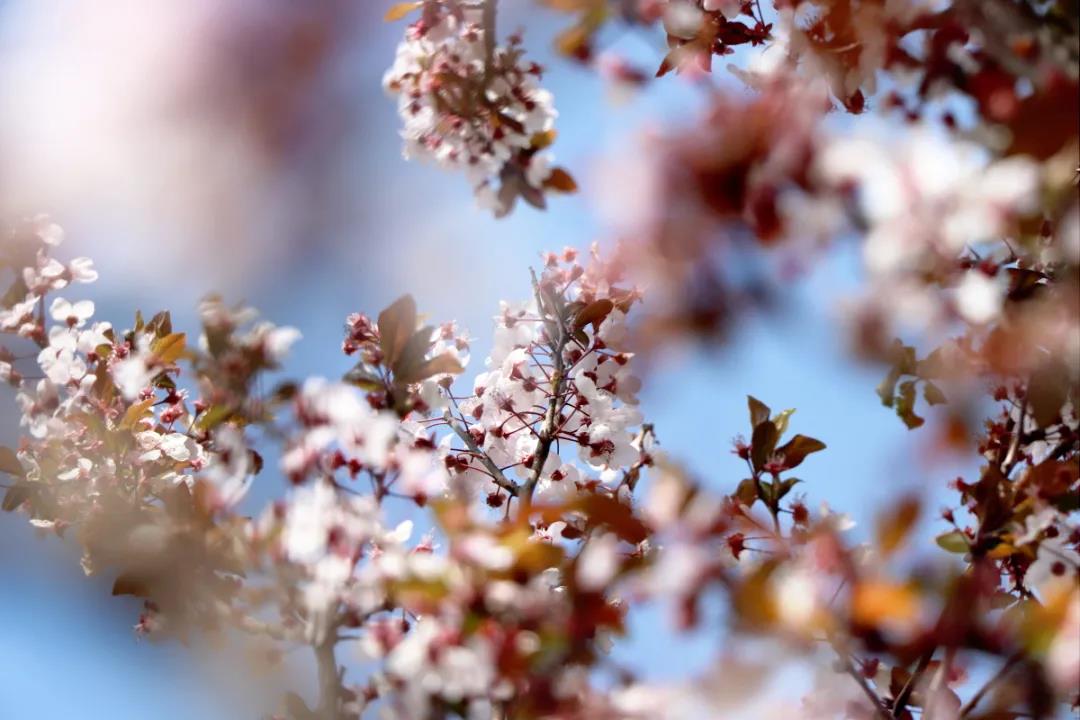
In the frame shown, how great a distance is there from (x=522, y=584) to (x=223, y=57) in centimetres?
109

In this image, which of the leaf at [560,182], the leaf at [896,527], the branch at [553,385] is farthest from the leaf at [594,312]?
the leaf at [896,527]

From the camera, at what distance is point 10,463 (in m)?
1.64

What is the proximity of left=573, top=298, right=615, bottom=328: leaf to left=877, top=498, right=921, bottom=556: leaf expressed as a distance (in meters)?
0.83

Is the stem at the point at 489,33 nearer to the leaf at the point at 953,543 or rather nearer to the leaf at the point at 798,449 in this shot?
the leaf at the point at 798,449

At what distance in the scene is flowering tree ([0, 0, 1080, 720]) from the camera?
81 centimetres

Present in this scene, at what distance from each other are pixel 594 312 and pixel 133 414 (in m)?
0.91

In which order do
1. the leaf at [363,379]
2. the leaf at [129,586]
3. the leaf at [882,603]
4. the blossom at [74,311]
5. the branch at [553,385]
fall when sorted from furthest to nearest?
the blossom at [74,311]
the branch at [553,385]
the leaf at [129,586]
the leaf at [363,379]
the leaf at [882,603]

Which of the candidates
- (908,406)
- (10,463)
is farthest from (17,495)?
(908,406)

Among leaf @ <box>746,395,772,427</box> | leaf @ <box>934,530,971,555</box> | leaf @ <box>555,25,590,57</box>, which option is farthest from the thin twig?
leaf @ <box>934,530,971,555</box>

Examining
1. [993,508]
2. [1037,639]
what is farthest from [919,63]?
[1037,639]

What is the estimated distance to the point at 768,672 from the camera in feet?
2.56

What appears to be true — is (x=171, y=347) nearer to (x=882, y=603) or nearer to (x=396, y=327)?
(x=396, y=327)

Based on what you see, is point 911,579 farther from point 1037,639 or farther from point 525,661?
point 525,661

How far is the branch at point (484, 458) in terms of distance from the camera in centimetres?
161
